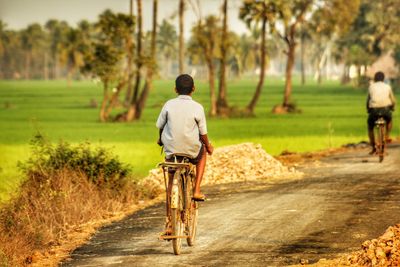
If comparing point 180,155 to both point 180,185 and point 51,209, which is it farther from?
point 51,209

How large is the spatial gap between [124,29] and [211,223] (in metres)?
59.1

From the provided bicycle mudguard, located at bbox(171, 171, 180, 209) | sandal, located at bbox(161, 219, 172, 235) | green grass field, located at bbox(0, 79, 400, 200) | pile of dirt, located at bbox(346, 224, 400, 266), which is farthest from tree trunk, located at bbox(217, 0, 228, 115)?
pile of dirt, located at bbox(346, 224, 400, 266)

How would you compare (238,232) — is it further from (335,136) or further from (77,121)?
(77,121)

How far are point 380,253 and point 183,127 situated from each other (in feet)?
9.14

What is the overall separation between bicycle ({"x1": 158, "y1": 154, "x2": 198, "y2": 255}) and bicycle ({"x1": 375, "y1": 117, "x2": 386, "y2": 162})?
11906mm

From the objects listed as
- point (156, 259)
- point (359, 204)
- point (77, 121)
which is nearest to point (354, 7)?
point (77, 121)

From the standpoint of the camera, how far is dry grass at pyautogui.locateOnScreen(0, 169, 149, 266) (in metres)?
12.7

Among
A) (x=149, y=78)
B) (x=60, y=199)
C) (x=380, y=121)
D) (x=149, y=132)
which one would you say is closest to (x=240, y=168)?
(x=380, y=121)

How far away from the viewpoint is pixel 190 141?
1133 centimetres

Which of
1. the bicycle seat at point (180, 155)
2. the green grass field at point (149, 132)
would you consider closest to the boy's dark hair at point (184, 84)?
the bicycle seat at point (180, 155)

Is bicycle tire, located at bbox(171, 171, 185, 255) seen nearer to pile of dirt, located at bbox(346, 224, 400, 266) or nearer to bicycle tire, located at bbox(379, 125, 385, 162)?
pile of dirt, located at bbox(346, 224, 400, 266)

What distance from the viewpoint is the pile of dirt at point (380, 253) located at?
10016 millimetres

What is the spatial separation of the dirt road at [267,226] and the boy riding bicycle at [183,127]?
0.99 meters

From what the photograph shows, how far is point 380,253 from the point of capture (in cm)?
1015
